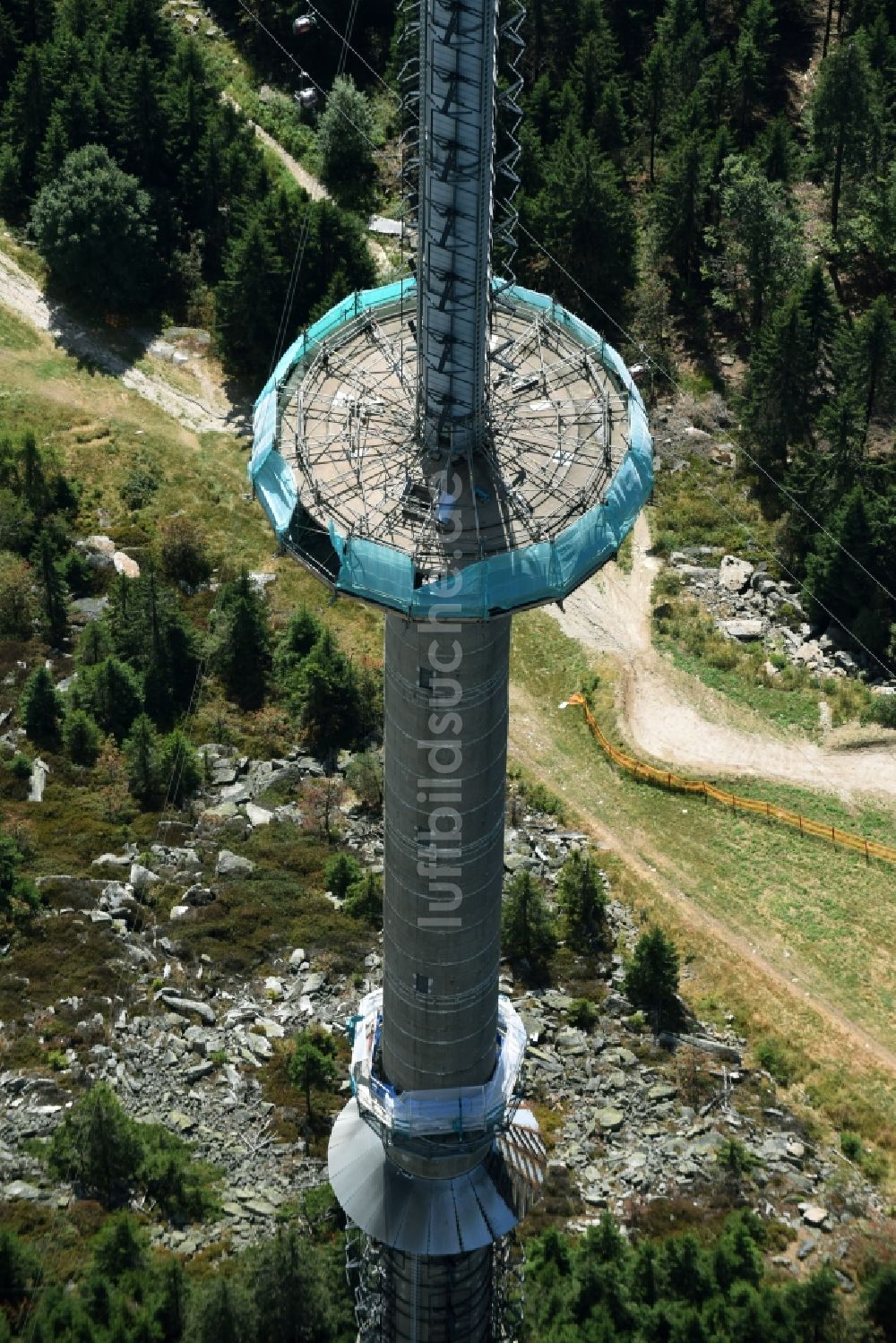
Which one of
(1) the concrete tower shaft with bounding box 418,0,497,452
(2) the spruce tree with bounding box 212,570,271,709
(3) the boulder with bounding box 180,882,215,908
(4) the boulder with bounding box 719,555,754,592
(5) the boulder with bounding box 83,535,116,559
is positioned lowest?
(3) the boulder with bounding box 180,882,215,908

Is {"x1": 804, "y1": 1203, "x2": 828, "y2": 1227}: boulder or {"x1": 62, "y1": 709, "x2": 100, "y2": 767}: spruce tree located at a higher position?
{"x1": 62, "y1": 709, "x2": 100, "y2": 767}: spruce tree

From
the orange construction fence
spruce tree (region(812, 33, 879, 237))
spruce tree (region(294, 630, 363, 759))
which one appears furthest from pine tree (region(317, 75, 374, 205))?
the orange construction fence

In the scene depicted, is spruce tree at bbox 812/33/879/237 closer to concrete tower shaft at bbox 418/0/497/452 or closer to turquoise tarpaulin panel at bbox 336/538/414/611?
concrete tower shaft at bbox 418/0/497/452

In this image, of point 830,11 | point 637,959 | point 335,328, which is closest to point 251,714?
point 637,959

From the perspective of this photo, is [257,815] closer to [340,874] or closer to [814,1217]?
[340,874]

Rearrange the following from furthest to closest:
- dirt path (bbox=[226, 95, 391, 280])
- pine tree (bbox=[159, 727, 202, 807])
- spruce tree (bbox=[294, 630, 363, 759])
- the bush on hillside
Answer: dirt path (bbox=[226, 95, 391, 280]) → the bush on hillside → spruce tree (bbox=[294, 630, 363, 759]) → pine tree (bbox=[159, 727, 202, 807])

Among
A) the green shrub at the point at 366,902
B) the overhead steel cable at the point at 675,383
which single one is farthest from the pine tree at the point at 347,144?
the green shrub at the point at 366,902
